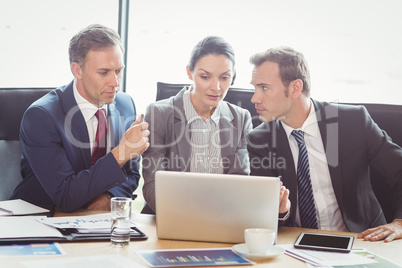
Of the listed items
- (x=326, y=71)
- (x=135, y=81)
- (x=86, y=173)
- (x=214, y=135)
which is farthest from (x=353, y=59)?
(x=86, y=173)

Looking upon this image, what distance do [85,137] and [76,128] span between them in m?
0.06

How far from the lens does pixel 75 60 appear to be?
8.56ft

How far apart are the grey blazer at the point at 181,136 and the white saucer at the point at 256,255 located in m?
0.99

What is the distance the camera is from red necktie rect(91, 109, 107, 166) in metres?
2.49

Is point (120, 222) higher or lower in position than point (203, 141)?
lower

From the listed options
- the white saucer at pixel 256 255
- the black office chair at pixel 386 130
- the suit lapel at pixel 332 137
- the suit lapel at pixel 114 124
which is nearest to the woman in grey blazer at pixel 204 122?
the suit lapel at pixel 114 124

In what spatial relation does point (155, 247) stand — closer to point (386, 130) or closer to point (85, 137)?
point (85, 137)

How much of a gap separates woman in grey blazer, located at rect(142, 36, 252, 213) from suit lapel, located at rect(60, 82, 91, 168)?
0.29 m

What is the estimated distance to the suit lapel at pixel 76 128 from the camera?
241 cm

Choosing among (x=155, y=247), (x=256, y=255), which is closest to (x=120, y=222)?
(x=155, y=247)

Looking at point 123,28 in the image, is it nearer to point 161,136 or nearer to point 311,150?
point 161,136

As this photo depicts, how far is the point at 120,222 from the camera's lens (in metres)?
1.71

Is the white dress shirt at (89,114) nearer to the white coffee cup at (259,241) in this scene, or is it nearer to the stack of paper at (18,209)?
the stack of paper at (18,209)

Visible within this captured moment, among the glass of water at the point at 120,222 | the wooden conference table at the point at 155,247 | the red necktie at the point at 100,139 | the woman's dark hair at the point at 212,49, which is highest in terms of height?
the woman's dark hair at the point at 212,49
